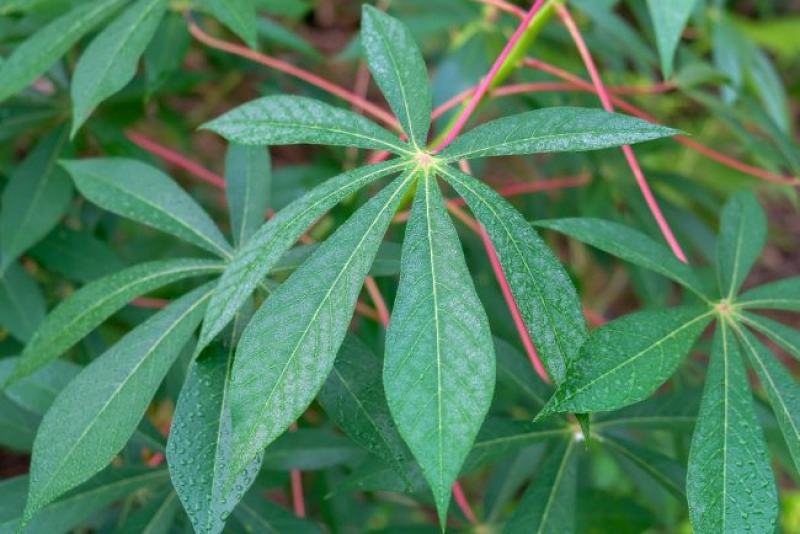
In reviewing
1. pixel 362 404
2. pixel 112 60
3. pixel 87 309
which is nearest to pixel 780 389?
pixel 362 404

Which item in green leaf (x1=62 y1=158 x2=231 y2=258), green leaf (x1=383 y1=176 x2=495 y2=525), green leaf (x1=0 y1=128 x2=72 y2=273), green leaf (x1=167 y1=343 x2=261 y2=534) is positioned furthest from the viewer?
green leaf (x1=0 y1=128 x2=72 y2=273)

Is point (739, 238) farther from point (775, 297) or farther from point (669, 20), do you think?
point (669, 20)

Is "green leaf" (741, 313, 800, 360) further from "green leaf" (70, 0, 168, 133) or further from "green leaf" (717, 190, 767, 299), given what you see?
"green leaf" (70, 0, 168, 133)

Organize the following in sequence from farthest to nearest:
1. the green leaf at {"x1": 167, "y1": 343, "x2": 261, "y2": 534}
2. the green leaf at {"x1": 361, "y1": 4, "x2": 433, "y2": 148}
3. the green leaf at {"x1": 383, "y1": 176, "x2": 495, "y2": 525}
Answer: the green leaf at {"x1": 361, "y1": 4, "x2": 433, "y2": 148} → the green leaf at {"x1": 167, "y1": 343, "x2": 261, "y2": 534} → the green leaf at {"x1": 383, "y1": 176, "x2": 495, "y2": 525}

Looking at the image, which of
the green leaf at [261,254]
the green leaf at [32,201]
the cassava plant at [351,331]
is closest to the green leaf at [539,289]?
the cassava plant at [351,331]

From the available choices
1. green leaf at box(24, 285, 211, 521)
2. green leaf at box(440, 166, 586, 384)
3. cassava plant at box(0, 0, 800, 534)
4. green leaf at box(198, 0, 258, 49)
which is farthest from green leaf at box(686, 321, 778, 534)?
green leaf at box(198, 0, 258, 49)

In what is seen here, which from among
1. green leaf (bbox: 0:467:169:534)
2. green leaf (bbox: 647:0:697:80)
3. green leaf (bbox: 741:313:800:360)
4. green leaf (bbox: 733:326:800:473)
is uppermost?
green leaf (bbox: 647:0:697:80)

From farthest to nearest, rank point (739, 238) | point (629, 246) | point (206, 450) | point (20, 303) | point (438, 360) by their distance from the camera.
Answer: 1. point (20, 303)
2. point (739, 238)
3. point (629, 246)
4. point (206, 450)
5. point (438, 360)

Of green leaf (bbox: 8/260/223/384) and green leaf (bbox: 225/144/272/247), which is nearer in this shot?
green leaf (bbox: 8/260/223/384)

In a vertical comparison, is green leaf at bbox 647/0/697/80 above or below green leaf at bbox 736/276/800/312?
above
